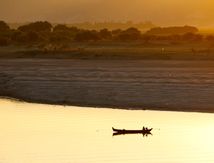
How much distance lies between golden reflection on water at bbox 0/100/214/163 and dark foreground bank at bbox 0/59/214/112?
3.20 metres

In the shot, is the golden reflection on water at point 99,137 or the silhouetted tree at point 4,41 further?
the silhouetted tree at point 4,41

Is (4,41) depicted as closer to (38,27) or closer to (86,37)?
(86,37)

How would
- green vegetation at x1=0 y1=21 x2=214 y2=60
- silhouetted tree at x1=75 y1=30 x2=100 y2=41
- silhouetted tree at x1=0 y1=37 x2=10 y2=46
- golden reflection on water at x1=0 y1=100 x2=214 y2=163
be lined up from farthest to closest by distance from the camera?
silhouetted tree at x1=75 y1=30 x2=100 y2=41, silhouetted tree at x1=0 y1=37 x2=10 y2=46, green vegetation at x1=0 y1=21 x2=214 y2=60, golden reflection on water at x1=0 y1=100 x2=214 y2=163

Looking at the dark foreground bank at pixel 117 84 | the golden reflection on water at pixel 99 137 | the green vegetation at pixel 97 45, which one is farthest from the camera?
the green vegetation at pixel 97 45

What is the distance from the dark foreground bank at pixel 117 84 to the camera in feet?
137

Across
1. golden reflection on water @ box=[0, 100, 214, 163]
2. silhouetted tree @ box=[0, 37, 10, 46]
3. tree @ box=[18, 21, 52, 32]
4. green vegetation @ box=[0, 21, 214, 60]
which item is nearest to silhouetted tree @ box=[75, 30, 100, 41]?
green vegetation @ box=[0, 21, 214, 60]

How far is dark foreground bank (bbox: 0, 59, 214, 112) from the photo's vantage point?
137ft

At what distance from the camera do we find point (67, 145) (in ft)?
96.7

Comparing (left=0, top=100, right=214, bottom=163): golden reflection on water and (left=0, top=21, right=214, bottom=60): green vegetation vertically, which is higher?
(left=0, top=21, right=214, bottom=60): green vegetation

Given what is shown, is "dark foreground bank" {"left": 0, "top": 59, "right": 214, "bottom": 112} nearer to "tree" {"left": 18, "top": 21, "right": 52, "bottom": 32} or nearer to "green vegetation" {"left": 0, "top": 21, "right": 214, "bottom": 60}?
"green vegetation" {"left": 0, "top": 21, "right": 214, "bottom": 60}

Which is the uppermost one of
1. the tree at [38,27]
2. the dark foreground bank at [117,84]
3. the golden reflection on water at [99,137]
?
the tree at [38,27]

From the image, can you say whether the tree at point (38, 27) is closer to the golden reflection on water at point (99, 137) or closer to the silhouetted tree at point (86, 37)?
the silhouetted tree at point (86, 37)

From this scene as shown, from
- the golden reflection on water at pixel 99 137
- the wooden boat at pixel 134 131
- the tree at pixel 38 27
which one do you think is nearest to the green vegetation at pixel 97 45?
the tree at pixel 38 27

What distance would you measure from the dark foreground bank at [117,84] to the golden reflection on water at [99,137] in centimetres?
320
